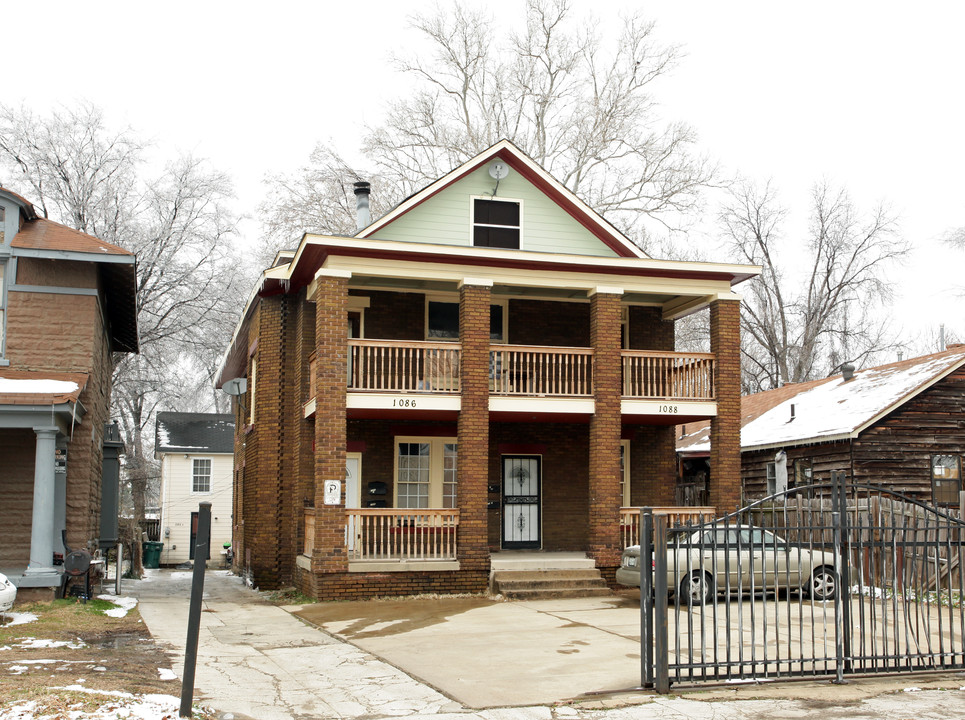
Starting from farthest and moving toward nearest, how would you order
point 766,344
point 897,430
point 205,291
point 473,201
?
point 766,344 < point 205,291 < point 897,430 < point 473,201

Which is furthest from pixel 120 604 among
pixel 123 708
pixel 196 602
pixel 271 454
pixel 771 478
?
pixel 771 478

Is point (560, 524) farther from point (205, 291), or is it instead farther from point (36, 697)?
point (205, 291)

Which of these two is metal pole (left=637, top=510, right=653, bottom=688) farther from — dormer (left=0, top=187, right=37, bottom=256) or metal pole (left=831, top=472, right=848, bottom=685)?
dormer (left=0, top=187, right=37, bottom=256)

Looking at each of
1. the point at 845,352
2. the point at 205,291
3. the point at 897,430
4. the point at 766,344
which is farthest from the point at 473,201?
the point at 845,352

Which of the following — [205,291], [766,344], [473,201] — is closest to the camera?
[473,201]

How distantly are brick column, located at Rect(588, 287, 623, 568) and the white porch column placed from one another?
9549 mm

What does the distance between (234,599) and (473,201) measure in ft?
30.2

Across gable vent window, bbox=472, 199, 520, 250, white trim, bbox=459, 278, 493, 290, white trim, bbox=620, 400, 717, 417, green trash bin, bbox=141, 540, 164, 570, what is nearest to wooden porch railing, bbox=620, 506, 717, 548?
white trim, bbox=620, 400, 717, 417

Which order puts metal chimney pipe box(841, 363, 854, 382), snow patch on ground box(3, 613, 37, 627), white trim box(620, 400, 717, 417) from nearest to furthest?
snow patch on ground box(3, 613, 37, 627) → white trim box(620, 400, 717, 417) → metal chimney pipe box(841, 363, 854, 382)

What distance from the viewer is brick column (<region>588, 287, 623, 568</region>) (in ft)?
61.4

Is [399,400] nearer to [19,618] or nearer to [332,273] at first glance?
[332,273]

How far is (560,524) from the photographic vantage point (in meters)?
21.3

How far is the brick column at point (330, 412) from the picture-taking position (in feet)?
56.5

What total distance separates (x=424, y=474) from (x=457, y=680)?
36.6 ft
